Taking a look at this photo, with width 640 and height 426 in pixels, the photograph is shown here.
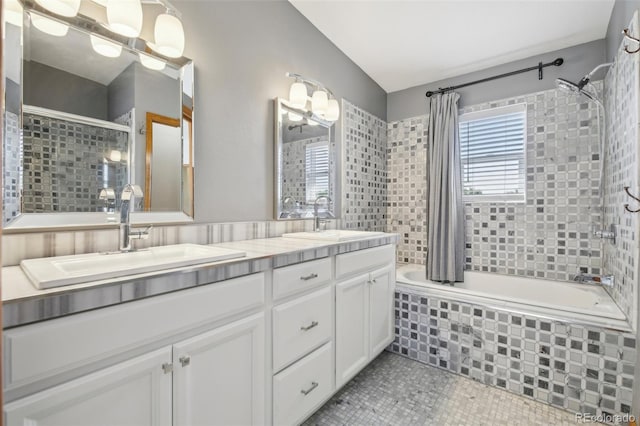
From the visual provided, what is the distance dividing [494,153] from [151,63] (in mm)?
2714

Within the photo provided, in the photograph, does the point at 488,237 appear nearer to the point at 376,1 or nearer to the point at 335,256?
the point at 335,256

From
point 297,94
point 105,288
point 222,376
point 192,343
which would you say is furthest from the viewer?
point 297,94

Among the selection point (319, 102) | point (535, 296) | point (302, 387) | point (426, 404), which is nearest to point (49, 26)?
point (319, 102)

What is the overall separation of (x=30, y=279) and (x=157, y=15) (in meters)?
1.25

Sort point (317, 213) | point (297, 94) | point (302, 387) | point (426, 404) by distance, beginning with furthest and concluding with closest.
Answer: point (317, 213) → point (297, 94) → point (426, 404) → point (302, 387)

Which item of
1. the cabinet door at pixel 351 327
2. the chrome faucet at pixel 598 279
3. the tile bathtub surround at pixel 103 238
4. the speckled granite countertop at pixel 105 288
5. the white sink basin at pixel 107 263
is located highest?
the tile bathtub surround at pixel 103 238

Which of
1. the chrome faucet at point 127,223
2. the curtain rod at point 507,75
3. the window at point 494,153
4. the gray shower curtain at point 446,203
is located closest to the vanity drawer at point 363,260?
the gray shower curtain at point 446,203

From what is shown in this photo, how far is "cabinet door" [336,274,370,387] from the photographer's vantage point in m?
1.77

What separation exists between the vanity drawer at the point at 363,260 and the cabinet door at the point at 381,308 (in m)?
0.06

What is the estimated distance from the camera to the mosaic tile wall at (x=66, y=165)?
1.19 meters

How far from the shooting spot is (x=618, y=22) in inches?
78.2

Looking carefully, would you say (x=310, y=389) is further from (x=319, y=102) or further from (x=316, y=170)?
(x=319, y=102)

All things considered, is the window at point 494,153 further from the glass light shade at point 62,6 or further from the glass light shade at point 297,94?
the glass light shade at point 62,6

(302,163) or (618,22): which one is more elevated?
(618,22)
